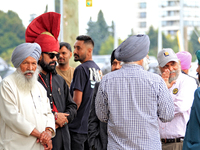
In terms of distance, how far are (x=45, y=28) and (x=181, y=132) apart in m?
2.15

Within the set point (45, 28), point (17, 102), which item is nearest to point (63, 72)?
point (45, 28)

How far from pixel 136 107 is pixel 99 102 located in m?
0.37

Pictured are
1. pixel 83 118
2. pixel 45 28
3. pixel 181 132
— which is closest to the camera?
pixel 181 132

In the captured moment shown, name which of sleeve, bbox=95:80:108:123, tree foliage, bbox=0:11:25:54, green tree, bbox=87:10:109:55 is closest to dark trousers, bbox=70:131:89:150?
sleeve, bbox=95:80:108:123

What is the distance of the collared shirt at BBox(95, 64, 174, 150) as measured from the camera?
2643mm

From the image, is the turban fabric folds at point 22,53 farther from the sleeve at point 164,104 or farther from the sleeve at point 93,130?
the sleeve at point 164,104

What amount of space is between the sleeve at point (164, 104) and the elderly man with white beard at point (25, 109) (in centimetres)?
130

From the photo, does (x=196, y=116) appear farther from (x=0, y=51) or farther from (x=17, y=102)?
(x=0, y=51)

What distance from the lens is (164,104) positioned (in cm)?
267

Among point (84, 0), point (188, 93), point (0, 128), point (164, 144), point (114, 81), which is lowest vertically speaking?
point (164, 144)

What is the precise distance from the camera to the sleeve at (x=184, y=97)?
3.59 meters

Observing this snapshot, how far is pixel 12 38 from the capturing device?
268 inches

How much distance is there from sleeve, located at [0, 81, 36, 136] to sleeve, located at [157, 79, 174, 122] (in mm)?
1350

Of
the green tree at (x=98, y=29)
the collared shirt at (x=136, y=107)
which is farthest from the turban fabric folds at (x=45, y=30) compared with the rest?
the green tree at (x=98, y=29)
